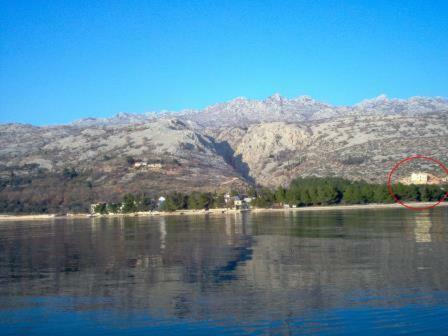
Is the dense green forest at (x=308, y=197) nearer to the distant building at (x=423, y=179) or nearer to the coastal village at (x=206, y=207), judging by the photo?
the coastal village at (x=206, y=207)

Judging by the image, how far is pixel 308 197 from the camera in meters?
114

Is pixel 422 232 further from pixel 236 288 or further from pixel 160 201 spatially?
pixel 160 201

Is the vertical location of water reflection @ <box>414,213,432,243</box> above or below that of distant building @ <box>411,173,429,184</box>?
below

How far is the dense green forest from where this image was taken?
108m

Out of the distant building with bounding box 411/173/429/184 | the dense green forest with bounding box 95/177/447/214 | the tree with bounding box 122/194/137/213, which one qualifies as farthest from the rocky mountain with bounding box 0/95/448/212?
the tree with bounding box 122/194/137/213

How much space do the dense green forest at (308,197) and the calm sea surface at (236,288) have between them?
6124 cm

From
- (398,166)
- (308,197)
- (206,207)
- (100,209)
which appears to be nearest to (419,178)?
(398,166)

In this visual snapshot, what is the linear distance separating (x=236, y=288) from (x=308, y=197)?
88747 mm

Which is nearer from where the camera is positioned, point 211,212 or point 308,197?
point 308,197

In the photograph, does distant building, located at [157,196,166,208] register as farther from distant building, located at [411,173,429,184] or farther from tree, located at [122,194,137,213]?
distant building, located at [411,173,429,184]

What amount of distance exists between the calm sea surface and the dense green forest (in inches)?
2411

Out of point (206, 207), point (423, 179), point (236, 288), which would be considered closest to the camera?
point (236, 288)

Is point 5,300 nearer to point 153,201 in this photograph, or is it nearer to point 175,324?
point 175,324

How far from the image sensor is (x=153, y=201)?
428ft
